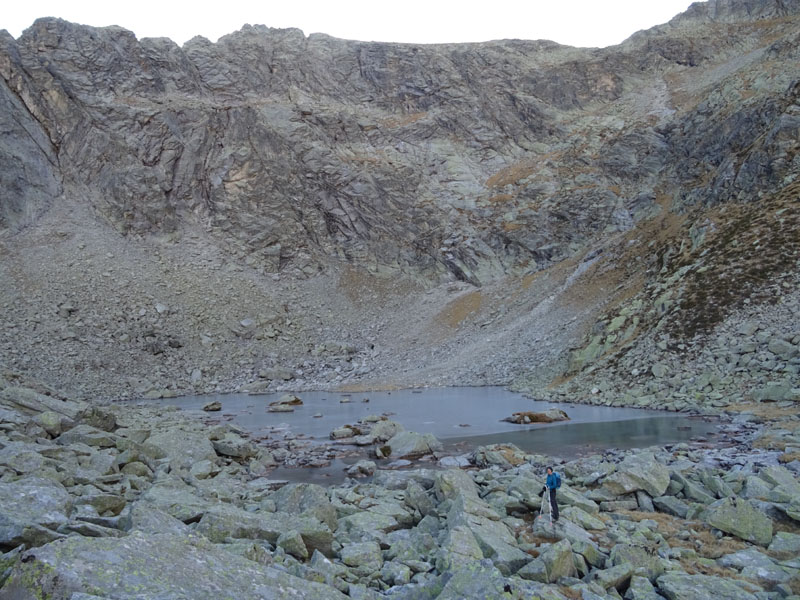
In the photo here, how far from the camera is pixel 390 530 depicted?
1144cm

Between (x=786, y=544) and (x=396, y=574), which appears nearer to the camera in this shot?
(x=396, y=574)

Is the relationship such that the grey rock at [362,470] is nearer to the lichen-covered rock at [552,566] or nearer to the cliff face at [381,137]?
the lichen-covered rock at [552,566]

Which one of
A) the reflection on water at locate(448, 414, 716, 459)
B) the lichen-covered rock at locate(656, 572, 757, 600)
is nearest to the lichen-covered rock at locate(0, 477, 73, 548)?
the lichen-covered rock at locate(656, 572, 757, 600)

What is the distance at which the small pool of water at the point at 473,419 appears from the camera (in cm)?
2426

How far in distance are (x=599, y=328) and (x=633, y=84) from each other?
6576cm

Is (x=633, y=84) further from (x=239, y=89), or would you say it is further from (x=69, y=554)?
(x=69, y=554)

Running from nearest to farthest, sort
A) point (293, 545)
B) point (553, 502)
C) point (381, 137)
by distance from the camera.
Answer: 1. point (293, 545)
2. point (553, 502)
3. point (381, 137)

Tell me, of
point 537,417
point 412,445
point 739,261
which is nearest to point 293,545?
point 412,445

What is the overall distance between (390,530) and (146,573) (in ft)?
22.0

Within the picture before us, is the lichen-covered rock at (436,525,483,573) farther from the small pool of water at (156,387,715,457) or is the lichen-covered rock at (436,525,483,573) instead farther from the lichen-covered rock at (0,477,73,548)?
the small pool of water at (156,387,715,457)

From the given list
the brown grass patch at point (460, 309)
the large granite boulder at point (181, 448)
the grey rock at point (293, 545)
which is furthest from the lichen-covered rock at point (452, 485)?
the brown grass patch at point (460, 309)

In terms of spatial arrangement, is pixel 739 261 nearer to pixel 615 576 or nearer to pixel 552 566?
pixel 615 576

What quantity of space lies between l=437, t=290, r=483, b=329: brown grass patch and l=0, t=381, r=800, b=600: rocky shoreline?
46780mm

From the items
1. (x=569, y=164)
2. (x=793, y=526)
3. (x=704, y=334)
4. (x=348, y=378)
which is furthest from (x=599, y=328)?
(x=569, y=164)
